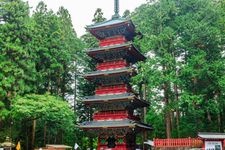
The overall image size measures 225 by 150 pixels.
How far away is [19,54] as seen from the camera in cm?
3631

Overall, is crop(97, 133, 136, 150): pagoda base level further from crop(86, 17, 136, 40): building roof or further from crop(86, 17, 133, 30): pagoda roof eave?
crop(86, 17, 133, 30): pagoda roof eave

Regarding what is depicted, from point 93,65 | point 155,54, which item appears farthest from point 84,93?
point 155,54

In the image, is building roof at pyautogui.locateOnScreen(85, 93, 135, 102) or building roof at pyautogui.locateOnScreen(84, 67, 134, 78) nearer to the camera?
building roof at pyautogui.locateOnScreen(85, 93, 135, 102)

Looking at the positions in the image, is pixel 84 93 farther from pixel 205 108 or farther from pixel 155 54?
pixel 205 108

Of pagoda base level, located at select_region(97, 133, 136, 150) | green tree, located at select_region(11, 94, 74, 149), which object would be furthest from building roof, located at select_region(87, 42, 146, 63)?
pagoda base level, located at select_region(97, 133, 136, 150)

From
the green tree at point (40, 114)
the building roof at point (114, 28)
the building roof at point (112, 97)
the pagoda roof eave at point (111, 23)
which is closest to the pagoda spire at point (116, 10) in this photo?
the building roof at point (114, 28)

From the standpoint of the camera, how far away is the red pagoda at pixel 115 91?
32344 mm

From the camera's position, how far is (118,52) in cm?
3522

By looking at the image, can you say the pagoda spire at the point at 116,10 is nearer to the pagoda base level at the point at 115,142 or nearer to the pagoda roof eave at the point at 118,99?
the pagoda roof eave at the point at 118,99

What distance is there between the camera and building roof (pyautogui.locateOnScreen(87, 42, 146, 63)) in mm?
34094

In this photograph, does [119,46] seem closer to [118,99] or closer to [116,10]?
[118,99]

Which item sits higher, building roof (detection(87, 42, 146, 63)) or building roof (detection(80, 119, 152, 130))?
building roof (detection(87, 42, 146, 63))

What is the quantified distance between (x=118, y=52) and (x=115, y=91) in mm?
3975

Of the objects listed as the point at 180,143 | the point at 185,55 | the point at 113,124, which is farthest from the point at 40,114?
the point at 185,55
